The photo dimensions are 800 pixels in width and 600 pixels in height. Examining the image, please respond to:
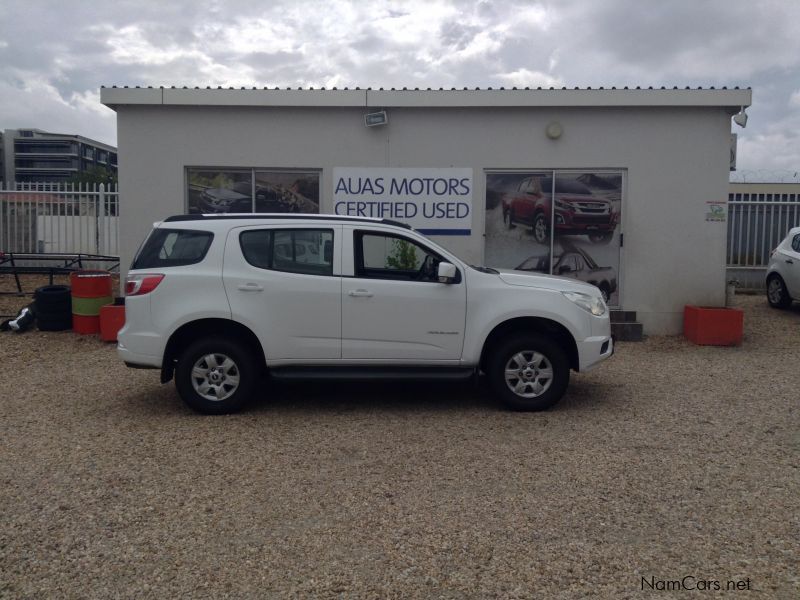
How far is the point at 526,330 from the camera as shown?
23.8 feet

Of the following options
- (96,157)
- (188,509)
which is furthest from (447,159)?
(96,157)

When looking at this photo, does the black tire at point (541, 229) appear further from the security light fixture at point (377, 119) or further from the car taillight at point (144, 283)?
the car taillight at point (144, 283)

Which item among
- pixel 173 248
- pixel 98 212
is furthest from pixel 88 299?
pixel 98 212

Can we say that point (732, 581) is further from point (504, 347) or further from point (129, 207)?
point (129, 207)

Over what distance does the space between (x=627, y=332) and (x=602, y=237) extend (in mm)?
1546

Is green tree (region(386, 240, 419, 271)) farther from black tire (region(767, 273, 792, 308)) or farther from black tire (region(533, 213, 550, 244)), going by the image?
black tire (region(767, 273, 792, 308))

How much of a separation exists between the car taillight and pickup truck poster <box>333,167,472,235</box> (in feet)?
17.3

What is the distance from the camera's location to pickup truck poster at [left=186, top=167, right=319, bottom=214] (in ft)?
39.6

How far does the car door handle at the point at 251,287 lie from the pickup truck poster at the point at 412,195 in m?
5.10

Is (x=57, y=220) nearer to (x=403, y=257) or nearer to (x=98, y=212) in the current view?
(x=98, y=212)

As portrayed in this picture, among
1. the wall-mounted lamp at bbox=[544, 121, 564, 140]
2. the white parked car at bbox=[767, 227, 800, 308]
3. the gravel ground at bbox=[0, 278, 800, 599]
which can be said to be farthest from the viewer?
the white parked car at bbox=[767, 227, 800, 308]

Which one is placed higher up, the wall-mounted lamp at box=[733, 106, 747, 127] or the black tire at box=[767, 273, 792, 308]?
the wall-mounted lamp at box=[733, 106, 747, 127]

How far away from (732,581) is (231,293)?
476 centimetres

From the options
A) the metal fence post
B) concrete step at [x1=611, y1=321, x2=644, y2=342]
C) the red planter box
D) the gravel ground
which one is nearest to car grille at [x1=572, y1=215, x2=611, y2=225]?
concrete step at [x1=611, y1=321, x2=644, y2=342]
